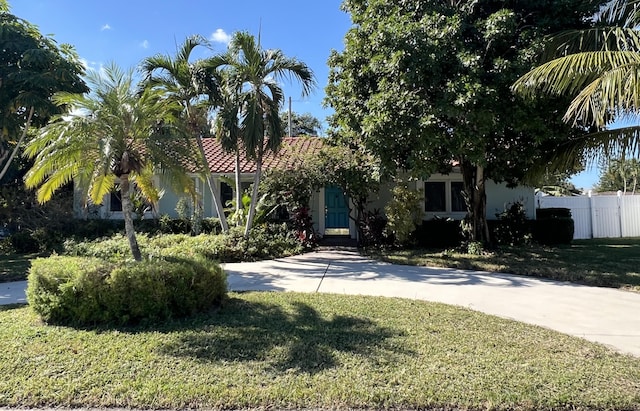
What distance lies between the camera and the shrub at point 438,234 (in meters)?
14.3

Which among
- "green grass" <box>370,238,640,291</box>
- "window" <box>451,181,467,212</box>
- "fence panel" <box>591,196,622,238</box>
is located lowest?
"green grass" <box>370,238,640,291</box>

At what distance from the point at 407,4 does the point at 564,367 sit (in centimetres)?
952

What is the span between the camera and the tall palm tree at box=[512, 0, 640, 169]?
6703 millimetres

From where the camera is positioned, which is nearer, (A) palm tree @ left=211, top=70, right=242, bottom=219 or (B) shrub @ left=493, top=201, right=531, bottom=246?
(A) palm tree @ left=211, top=70, right=242, bottom=219

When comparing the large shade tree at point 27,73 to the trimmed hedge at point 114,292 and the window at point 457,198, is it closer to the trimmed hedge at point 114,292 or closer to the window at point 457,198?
the trimmed hedge at point 114,292

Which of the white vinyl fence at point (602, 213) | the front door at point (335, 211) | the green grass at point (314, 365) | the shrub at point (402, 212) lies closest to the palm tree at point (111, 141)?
the green grass at point (314, 365)

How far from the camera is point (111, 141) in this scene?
596cm

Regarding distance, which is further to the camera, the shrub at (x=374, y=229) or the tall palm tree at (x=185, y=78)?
the shrub at (x=374, y=229)

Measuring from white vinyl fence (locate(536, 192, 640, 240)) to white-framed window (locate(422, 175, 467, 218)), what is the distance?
3.96m

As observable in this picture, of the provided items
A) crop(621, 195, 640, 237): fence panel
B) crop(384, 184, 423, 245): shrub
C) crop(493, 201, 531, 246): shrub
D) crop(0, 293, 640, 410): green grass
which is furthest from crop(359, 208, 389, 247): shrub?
crop(621, 195, 640, 237): fence panel

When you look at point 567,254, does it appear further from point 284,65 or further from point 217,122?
point 217,122

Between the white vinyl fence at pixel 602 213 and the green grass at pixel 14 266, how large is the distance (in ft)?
61.1

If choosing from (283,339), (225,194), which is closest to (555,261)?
(283,339)

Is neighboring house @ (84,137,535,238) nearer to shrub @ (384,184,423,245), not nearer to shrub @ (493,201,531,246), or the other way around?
shrub @ (493,201,531,246)
